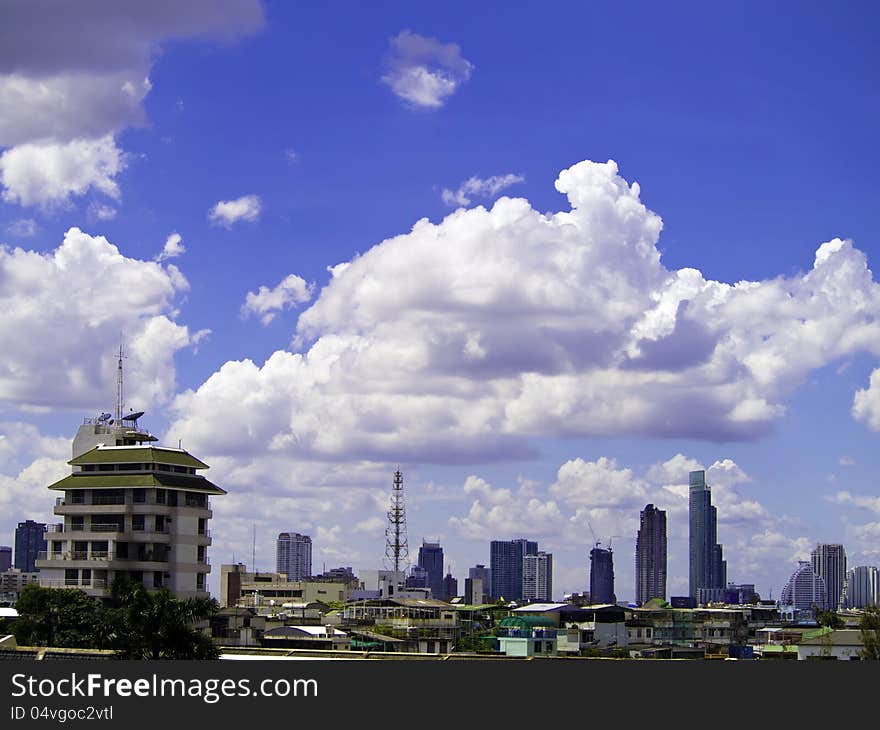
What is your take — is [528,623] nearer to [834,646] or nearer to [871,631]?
[834,646]

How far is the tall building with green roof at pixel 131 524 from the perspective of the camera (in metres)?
135

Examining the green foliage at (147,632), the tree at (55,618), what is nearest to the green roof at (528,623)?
the tree at (55,618)

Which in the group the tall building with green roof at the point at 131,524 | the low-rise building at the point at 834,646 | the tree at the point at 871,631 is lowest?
the low-rise building at the point at 834,646

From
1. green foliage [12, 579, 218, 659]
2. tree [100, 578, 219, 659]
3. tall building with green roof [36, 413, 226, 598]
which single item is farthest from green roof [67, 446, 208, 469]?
tree [100, 578, 219, 659]

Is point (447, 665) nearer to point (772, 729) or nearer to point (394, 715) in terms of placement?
point (394, 715)

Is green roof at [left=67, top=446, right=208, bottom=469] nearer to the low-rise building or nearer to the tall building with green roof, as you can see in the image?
the tall building with green roof

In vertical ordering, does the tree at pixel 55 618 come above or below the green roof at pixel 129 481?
below

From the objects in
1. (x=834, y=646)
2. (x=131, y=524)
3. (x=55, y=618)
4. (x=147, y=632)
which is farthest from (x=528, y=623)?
(x=147, y=632)

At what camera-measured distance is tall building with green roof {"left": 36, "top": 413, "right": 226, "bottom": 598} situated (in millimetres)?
135250

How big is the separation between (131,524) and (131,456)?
722cm

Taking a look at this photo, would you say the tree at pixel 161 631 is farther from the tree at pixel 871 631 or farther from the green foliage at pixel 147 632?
the tree at pixel 871 631

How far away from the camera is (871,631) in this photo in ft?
388

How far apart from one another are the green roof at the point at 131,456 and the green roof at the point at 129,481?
1.35m

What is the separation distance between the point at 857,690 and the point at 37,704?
30.5 meters
